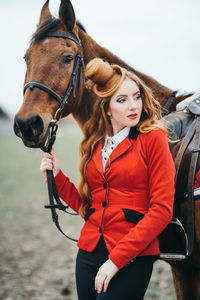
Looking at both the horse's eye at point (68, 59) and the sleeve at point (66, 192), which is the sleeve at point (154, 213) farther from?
the horse's eye at point (68, 59)

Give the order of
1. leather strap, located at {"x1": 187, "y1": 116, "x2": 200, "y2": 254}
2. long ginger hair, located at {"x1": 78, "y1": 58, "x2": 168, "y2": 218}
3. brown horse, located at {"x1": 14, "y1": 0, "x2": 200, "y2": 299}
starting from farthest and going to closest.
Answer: brown horse, located at {"x1": 14, "y1": 0, "x2": 200, "y2": 299}, leather strap, located at {"x1": 187, "y1": 116, "x2": 200, "y2": 254}, long ginger hair, located at {"x1": 78, "y1": 58, "x2": 168, "y2": 218}

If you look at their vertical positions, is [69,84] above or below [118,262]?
above

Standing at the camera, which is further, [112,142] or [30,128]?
[30,128]

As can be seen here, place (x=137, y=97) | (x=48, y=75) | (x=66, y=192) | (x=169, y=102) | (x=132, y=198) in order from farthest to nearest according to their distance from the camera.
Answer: (x=169, y=102)
(x=48, y=75)
(x=66, y=192)
(x=137, y=97)
(x=132, y=198)

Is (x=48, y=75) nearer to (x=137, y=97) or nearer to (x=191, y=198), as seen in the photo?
(x=137, y=97)

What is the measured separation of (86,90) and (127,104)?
0.95m

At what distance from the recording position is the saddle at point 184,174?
190 cm

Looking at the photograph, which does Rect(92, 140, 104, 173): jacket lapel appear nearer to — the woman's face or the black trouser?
the woman's face

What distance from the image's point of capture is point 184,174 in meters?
2.00

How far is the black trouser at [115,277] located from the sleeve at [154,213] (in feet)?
0.42

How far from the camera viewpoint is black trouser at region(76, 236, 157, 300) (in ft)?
4.96

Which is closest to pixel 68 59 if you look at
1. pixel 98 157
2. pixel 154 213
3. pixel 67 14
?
pixel 67 14

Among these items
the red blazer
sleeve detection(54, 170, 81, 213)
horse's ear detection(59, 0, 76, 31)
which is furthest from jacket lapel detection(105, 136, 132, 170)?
horse's ear detection(59, 0, 76, 31)

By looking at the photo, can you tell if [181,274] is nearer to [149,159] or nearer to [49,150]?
[149,159]
